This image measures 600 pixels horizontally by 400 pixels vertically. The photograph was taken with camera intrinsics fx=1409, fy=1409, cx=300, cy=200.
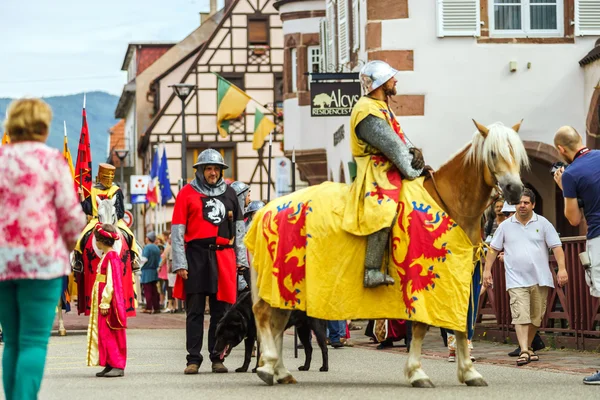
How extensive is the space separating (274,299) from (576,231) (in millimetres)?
14671

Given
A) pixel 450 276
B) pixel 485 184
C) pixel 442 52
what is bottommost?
pixel 450 276

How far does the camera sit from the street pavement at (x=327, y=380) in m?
10.9

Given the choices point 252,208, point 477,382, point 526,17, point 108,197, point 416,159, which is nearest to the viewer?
point 477,382

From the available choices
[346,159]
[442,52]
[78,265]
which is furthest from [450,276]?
[346,159]

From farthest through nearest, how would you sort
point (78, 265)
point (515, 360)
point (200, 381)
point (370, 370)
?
1. point (78, 265)
2. point (515, 360)
3. point (370, 370)
4. point (200, 381)

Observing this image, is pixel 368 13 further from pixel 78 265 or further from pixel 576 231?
pixel 78 265

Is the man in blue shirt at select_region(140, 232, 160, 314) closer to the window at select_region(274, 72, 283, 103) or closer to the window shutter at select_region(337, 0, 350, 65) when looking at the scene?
the window shutter at select_region(337, 0, 350, 65)

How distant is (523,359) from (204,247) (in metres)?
3.55

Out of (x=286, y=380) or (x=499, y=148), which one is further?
(x=286, y=380)

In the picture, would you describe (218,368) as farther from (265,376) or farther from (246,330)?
(265,376)

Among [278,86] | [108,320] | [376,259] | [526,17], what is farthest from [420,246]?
[278,86]

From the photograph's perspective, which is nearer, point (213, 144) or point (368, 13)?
point (368, 13)

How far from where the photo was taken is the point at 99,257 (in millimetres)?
16984

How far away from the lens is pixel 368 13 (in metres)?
24.5
